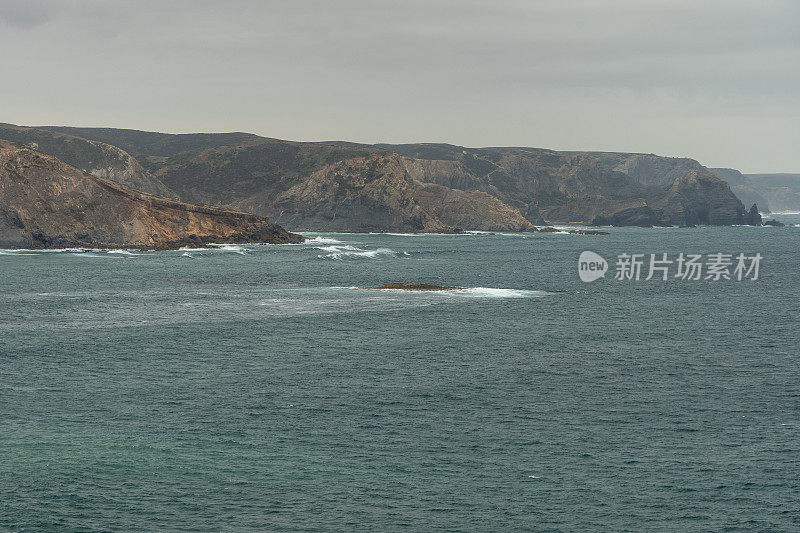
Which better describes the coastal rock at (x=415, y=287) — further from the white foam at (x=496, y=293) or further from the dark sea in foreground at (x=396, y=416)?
the dark sea in foreground at (x=396, y=416)

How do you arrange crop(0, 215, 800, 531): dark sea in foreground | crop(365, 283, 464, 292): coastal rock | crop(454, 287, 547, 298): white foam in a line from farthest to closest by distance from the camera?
crop(365, 283, 464, 292): coastal rock → crop(454, 287, 547, 298): white foam → crop(0, 215, 800, 531): dark sea in foreground

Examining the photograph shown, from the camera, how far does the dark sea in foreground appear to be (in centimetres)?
4003

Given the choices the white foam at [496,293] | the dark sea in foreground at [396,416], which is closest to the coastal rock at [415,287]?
the white foam at [496,293]

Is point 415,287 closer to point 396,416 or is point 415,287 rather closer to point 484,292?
point 484,292

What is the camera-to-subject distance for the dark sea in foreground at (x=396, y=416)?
1576 inches

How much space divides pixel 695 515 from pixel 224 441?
25754 millimetres

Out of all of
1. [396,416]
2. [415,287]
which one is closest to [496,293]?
[415,287]

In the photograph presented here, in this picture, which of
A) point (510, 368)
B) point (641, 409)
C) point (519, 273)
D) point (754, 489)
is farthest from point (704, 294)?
point (754, 489)

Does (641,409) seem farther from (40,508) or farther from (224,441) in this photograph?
(40,508)

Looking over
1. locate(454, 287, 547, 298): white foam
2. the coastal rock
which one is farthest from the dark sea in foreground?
the coastal rock

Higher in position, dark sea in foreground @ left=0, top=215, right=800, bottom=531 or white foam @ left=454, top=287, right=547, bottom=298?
white foam @ left=454, top=287, right=547, bottom=298

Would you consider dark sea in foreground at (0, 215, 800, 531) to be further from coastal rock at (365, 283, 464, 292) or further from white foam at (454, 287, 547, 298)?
coastal rock at (365, 283, 464, 292)

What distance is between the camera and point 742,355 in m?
75.6

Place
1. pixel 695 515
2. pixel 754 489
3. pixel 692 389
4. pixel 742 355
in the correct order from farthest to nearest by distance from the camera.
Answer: pixel 742 355, pixel 692 389, pixel 754 489, pixel 695 515
